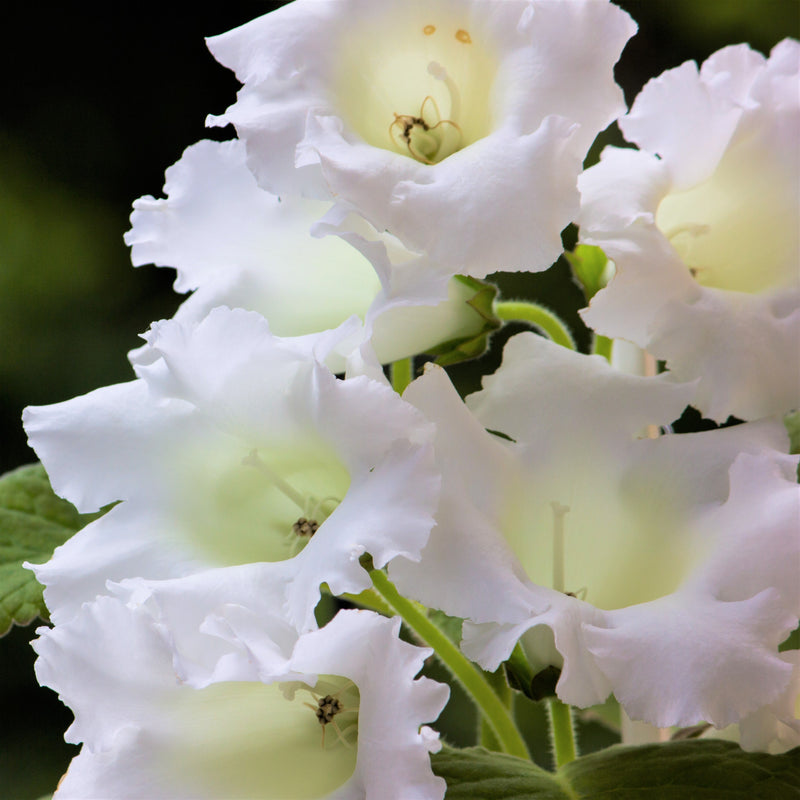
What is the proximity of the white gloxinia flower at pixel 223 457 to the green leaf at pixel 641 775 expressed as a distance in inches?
4.9

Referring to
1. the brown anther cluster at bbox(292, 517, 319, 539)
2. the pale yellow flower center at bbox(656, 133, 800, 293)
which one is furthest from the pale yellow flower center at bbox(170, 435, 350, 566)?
the pale yellow flower center at bbox(656, 133, 800, 293)

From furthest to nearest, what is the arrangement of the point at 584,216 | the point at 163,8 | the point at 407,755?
the point at 163,8 → the point at 584,216 → the point at 407,755

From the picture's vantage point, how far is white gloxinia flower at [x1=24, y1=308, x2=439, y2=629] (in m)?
0.40

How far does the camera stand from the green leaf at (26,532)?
588 mm

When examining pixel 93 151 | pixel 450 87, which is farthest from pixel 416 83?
pixel 93 151

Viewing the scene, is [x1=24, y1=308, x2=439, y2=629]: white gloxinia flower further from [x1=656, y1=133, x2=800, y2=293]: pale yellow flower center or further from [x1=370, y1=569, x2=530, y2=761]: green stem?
[x1=656, y1=133, x2=800, y2=293]: pale yellow flower center

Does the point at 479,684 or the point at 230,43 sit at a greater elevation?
the point at 230,43

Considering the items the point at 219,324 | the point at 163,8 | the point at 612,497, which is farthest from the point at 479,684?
the point at 163,8

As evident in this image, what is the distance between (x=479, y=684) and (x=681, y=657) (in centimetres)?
15

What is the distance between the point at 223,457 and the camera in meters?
0.51

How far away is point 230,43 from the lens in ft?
1.58

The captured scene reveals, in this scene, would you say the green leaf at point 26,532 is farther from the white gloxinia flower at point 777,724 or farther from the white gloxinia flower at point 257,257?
the white gloxinia flower at point 777,724

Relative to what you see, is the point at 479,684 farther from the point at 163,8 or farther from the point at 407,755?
the point at 163,8

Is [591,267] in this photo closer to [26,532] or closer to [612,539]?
[612,539]
